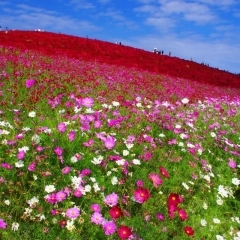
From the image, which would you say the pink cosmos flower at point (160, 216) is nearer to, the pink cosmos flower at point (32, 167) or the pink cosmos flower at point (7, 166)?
the pink cosmos flower at point (32, 167)

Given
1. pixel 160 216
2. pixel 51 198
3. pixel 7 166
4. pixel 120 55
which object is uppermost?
pixel 120 55

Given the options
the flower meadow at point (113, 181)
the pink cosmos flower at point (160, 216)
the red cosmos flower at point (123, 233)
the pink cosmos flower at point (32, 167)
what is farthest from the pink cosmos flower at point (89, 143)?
the red cosmos flower at point (123, 233)

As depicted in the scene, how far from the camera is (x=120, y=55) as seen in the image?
21.8 m

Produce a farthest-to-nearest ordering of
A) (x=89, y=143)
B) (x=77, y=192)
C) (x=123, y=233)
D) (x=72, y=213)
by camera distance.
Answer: (x=89, y=143) → (x=77, y=192) → (x=72, y=213) → (x=123, y=233)

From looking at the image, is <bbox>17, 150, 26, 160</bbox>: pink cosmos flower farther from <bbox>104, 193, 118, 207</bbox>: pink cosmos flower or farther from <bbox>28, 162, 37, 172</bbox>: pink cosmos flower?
<bbox>104, 193, 118, 207</bbox>: pink cosmos flower

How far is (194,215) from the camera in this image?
4.05 metres

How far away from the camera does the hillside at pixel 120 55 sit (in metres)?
19.8

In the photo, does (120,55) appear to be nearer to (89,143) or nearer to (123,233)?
(89,143)

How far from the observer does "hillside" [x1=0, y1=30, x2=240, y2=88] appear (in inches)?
778

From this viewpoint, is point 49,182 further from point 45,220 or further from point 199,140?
point 199,140

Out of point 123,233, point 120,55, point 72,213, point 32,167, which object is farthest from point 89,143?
point 120,55

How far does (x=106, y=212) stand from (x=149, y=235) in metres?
0.47

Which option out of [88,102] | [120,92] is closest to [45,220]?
[88,102]

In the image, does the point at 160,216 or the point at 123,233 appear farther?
the point at 160,216
